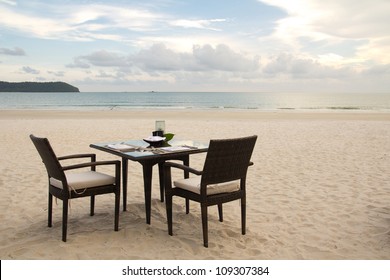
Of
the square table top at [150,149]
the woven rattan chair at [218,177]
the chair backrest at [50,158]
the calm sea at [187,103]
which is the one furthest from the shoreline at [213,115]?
the chair backrest at [50,158]

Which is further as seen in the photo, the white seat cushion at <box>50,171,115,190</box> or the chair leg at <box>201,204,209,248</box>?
the white seat cushion at <box>50,171,115,190</box>

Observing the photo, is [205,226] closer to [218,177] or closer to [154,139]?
[218,177]

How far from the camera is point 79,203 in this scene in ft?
14.9

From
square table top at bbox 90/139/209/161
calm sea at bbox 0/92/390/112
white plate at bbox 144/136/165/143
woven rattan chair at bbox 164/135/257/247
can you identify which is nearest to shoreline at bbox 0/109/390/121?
calm sea at bbox 0/92/390/112

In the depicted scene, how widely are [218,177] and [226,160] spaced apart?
16 centimetres

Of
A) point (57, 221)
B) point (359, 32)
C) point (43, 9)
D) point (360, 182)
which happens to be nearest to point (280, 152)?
point (360, 182)

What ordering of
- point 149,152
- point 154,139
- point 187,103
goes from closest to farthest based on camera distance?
1. point 149,152
2. point 154,139
3. point 187,103

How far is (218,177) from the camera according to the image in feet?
10.7

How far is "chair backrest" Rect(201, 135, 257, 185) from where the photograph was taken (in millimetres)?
3125

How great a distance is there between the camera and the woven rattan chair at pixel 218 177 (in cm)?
316

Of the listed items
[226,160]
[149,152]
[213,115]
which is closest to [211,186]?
[226,160]

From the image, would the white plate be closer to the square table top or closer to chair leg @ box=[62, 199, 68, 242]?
the square table top

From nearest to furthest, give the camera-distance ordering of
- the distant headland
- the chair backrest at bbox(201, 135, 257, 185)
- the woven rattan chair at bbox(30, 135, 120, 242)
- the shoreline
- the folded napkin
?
the chair backrest at bbox(201, 135, 257, 185), the woven rattan chair at bbox(30, 135, 120, 242), the folded napkin, the shoreline, the distant headland

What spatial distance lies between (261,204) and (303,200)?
1.79 feet
